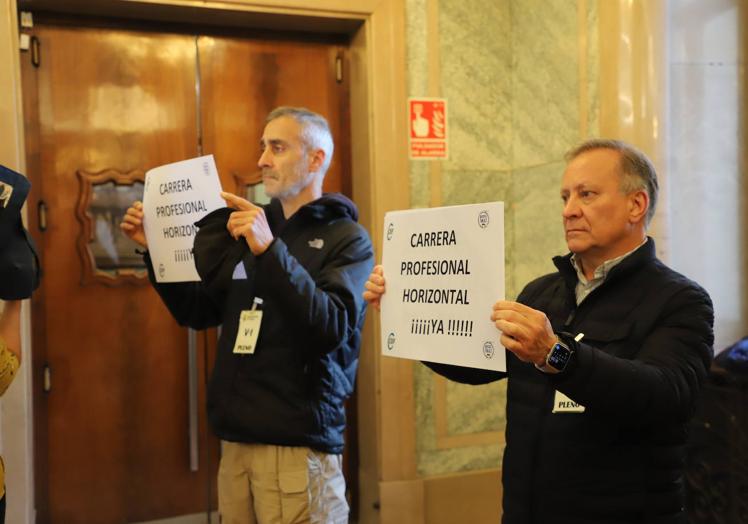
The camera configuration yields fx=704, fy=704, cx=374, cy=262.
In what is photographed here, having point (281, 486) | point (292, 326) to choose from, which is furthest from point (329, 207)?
point (281, 486)

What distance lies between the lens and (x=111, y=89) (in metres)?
3.19

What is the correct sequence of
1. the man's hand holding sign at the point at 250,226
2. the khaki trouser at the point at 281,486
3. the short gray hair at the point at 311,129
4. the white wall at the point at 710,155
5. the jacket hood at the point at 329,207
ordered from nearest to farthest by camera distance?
the man's hand holding sign at the point at 250,226
the khaki trouser at the point at 281,486
the jacket hood at the point at 329,207
the short gray hair at the point at 311,129
the white wall at the point at 710,155

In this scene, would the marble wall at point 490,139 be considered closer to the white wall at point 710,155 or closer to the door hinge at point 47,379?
the white wall at point 710,155

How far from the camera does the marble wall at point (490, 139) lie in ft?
10.9

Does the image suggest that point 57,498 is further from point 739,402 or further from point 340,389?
point 739,402

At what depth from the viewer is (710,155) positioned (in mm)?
3043

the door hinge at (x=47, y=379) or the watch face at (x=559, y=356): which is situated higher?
the watch face at (x=559, y=356)

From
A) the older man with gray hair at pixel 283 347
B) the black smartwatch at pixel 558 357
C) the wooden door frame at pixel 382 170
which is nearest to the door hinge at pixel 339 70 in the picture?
the wooden door frame at pixel 382 170

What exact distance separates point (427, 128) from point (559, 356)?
2.18m

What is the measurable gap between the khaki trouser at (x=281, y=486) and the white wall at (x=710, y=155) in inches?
70.6

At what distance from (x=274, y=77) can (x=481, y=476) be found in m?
2.21

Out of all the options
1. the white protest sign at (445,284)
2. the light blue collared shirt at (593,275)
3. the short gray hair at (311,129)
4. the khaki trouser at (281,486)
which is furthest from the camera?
the short gray hair at (311,129)

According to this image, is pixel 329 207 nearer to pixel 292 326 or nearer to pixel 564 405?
pixel 292 326

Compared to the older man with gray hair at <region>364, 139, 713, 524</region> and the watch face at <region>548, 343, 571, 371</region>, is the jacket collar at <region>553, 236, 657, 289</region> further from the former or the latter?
the watch face at <region>548, 343, 571, 371</region>
